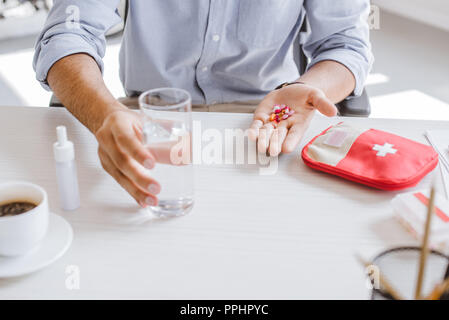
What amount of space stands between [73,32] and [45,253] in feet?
2.04

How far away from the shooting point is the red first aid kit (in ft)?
2.70

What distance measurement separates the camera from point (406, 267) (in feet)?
1.68

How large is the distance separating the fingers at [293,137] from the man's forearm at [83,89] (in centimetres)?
30

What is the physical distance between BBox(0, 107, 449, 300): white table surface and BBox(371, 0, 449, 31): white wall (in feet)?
11.1

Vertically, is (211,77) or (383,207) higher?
(383,207)

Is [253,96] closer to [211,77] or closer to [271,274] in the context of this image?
[211,77]

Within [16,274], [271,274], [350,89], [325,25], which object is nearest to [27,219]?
[16,274]

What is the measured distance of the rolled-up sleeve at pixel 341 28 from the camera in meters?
1.29

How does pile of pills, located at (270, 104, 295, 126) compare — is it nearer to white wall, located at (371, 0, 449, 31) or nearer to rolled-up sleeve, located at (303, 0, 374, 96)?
rolled-up sleeve, located at (303, 0, 374, 96)

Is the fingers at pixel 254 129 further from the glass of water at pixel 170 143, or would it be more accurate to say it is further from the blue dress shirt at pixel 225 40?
the blue dress shirt at pixel 225 40

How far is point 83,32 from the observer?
116cm

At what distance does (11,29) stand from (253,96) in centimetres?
260

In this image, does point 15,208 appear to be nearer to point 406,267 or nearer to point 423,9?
point 406,267

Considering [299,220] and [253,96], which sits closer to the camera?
[299,220]
